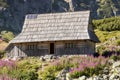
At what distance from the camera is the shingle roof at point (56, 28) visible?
158ft

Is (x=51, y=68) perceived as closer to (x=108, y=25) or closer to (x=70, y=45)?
(x=70, y=45)

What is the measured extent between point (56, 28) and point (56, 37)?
1.63 metres

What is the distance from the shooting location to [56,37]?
4828 cm

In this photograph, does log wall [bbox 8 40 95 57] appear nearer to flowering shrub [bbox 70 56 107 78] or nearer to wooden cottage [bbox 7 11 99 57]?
wooden cottage [bbox 7 11 99 57]

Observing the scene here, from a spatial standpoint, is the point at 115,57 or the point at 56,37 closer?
the point at 115,57

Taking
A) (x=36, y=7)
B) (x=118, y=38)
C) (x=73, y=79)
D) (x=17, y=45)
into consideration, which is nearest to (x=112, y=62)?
(x=73, y=79)

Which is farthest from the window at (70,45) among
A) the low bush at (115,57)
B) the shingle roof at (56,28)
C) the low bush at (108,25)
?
the low bush at (108,25)

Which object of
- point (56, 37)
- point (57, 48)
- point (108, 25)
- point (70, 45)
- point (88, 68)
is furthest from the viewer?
point (108, 25)

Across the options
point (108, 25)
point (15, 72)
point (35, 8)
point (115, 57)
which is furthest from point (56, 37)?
point (35, 8)

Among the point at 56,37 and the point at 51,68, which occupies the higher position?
the point at 56,37

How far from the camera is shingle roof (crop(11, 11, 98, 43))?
48.1 metres

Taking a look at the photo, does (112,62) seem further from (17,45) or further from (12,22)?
(12,22)

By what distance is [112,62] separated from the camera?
41062 millimetres

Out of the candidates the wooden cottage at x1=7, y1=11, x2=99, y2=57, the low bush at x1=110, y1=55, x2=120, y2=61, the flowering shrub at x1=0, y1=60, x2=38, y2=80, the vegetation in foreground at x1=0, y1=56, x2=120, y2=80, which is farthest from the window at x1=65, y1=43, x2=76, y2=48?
the flowering shrub at x1=0, y1=60, x2=38, y2=80
